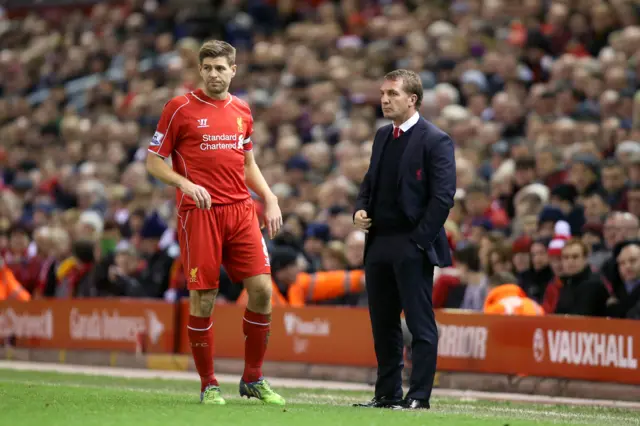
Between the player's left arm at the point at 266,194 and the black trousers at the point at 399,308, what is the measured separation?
80cm

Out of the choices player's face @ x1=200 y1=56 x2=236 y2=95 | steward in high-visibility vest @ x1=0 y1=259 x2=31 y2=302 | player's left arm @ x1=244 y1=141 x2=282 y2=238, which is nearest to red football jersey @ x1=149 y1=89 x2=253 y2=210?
player's face @ x1=200 y1=56 x2=236 y2=95

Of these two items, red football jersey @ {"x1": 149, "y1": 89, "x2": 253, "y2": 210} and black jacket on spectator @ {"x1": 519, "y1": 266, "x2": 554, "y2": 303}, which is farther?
black jacket on spectator @ {"x1": 519, "y1": 266, "x2": 554, "y2": 303}

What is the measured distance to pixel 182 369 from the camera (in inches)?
611

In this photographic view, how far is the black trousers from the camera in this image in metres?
9.50

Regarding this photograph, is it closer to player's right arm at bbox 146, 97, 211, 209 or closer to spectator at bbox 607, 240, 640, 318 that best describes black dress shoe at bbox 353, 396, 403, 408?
player's right arm at bbox 146, 97, 211, 209

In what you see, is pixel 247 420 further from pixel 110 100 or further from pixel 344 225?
pixel 110 100

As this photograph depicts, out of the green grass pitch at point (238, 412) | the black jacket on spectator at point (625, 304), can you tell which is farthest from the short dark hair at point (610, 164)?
the green grass pitch at point (238, 412)

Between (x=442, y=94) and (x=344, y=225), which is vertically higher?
(x=442, y=94)

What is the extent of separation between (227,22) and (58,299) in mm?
11166

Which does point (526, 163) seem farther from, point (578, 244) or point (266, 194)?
point (266, 194)

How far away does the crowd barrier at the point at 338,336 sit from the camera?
12072 millimetres

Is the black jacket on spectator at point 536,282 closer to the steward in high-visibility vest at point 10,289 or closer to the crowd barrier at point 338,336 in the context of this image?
the crowd barrier at point 338,336

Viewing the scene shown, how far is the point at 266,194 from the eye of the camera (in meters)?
9.67

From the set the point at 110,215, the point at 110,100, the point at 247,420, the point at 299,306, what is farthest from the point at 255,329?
the point at 110,100
